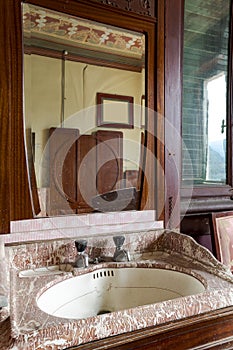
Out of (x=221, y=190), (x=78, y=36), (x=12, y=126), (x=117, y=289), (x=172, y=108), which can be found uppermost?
(x=78, y=36)

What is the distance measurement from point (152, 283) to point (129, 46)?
0.88 meters

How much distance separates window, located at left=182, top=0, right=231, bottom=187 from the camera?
55.5 inches

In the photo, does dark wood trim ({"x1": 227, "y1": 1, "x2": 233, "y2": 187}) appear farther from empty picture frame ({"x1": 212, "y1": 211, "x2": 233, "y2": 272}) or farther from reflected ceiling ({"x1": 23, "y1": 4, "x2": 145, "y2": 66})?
reflected ceiling ({"x1": 23, "y1": 4, "x2": 145, "y2": 66})

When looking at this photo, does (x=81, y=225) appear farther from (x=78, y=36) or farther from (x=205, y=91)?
(x=205, y=91)

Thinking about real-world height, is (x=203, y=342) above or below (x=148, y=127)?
below

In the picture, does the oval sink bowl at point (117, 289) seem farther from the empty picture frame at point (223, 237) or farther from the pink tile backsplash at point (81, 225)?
the empty picture frame at point (223, 237)

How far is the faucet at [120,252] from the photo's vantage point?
1004 millimetres

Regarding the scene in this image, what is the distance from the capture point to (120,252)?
1016mm

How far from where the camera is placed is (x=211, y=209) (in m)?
1.43

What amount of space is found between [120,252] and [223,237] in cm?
56

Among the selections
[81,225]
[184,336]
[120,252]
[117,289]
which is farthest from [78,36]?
[184,336]

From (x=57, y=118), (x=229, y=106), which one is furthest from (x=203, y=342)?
(x=229, y=106)

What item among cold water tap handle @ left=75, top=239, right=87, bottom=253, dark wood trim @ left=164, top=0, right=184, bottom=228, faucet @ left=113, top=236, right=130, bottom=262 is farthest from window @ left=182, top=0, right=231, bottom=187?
cold water tap handle @ left=75, top=239, right=87, bottom=253

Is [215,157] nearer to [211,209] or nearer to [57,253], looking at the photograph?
[211,209]
